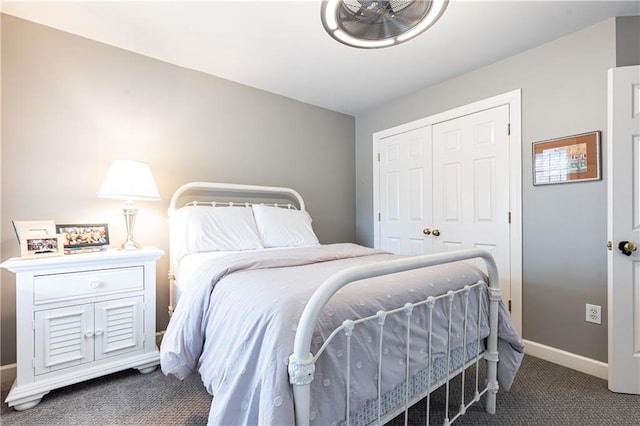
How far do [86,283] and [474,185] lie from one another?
9.70ft

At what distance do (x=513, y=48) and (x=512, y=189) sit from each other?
108 cm

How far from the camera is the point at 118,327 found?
1812mm

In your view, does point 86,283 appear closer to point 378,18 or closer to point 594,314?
point 378,18

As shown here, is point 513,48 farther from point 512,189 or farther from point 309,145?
point 309,145

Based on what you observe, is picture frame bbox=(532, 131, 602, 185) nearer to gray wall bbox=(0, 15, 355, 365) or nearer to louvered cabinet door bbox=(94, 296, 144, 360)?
gray wall bbox=(0, 15, 355, 365)

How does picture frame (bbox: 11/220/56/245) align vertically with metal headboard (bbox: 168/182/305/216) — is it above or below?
below

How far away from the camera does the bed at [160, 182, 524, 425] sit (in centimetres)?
85

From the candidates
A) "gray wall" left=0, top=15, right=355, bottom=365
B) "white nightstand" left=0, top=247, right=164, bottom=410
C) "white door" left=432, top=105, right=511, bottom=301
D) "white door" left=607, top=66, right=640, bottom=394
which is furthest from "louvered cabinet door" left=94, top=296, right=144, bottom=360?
"white door" left=607, top=66, right=640, bottom=394

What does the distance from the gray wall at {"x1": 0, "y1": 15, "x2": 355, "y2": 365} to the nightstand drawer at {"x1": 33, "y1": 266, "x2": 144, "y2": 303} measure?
515 millimetres

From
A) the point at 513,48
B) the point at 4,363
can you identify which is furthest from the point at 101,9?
the point at 513,48

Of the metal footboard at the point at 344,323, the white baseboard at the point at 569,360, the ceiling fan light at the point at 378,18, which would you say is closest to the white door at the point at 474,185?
the white baseboard at the point at 569,360

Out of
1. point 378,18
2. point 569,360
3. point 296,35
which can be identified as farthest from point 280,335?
point 569,360

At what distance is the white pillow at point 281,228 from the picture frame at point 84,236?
1.09m

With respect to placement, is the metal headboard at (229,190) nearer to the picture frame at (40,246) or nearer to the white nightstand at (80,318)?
the white nightstand at (80,318)
